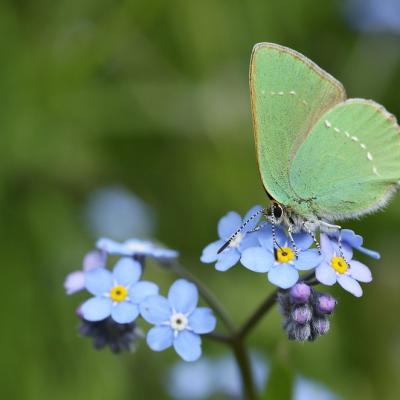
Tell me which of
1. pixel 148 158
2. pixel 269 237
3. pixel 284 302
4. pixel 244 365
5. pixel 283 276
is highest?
pixel 148 158

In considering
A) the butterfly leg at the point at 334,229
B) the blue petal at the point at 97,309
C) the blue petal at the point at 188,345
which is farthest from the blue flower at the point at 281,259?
the blue petal at the point at 97,309

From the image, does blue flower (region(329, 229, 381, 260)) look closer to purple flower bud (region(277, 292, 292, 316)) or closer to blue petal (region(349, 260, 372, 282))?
blue petal (region(349, 260, 372, 282))

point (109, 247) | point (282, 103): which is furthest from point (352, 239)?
point (109, 247)

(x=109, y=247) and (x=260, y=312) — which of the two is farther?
(x=109, y=247)

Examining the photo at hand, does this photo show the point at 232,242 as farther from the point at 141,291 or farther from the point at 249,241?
the point at 141,291

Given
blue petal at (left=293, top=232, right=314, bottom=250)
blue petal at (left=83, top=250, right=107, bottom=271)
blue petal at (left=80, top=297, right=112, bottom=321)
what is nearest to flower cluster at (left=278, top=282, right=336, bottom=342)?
blue petal at (left=293, top=232, right=314, bottom=250)

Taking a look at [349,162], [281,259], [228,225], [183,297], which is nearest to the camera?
[281,259]

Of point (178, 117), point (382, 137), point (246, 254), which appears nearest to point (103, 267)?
point (246, 254)

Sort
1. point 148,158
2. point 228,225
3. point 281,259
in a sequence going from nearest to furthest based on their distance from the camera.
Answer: point 281,259 < point 228,225 < point 148,158
